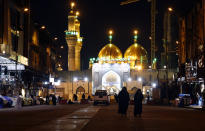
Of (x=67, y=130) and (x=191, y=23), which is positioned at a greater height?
(x=191, y=23)

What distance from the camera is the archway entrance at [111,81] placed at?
98.2m

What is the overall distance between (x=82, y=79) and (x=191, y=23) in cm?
4954

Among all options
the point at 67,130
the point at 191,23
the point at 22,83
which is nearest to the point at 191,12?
the point at 191,23

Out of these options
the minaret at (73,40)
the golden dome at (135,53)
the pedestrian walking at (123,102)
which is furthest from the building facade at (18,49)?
the golden dome at (135,53)

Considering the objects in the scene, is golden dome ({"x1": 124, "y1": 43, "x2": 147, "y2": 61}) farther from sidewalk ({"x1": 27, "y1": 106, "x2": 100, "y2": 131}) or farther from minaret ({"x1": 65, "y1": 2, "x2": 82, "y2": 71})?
sidewalk ({"x1": 27, "y1": 106, "x2": 100, "y2": 131})

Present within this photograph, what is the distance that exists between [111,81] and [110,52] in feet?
24.9

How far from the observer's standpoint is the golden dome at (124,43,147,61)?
107062mm

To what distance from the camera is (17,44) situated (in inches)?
2371

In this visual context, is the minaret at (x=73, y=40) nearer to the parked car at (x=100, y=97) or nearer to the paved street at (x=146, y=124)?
the parked car at (x=100, y=97)

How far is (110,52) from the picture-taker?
10400 centimetres

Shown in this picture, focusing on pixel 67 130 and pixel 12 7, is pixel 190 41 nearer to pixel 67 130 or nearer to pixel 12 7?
pixel 12 7

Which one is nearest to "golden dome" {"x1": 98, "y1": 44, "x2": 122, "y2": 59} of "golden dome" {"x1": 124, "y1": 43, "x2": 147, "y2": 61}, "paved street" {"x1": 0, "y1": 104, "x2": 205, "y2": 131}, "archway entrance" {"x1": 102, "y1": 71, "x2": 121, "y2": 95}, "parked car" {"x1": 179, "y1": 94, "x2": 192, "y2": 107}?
"golden dome" {"x1": 124, "y1": 43, "x2": 147, "y2": 61}

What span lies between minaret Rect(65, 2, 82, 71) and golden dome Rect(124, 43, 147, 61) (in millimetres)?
11914

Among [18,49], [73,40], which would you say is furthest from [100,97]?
[73,40]
